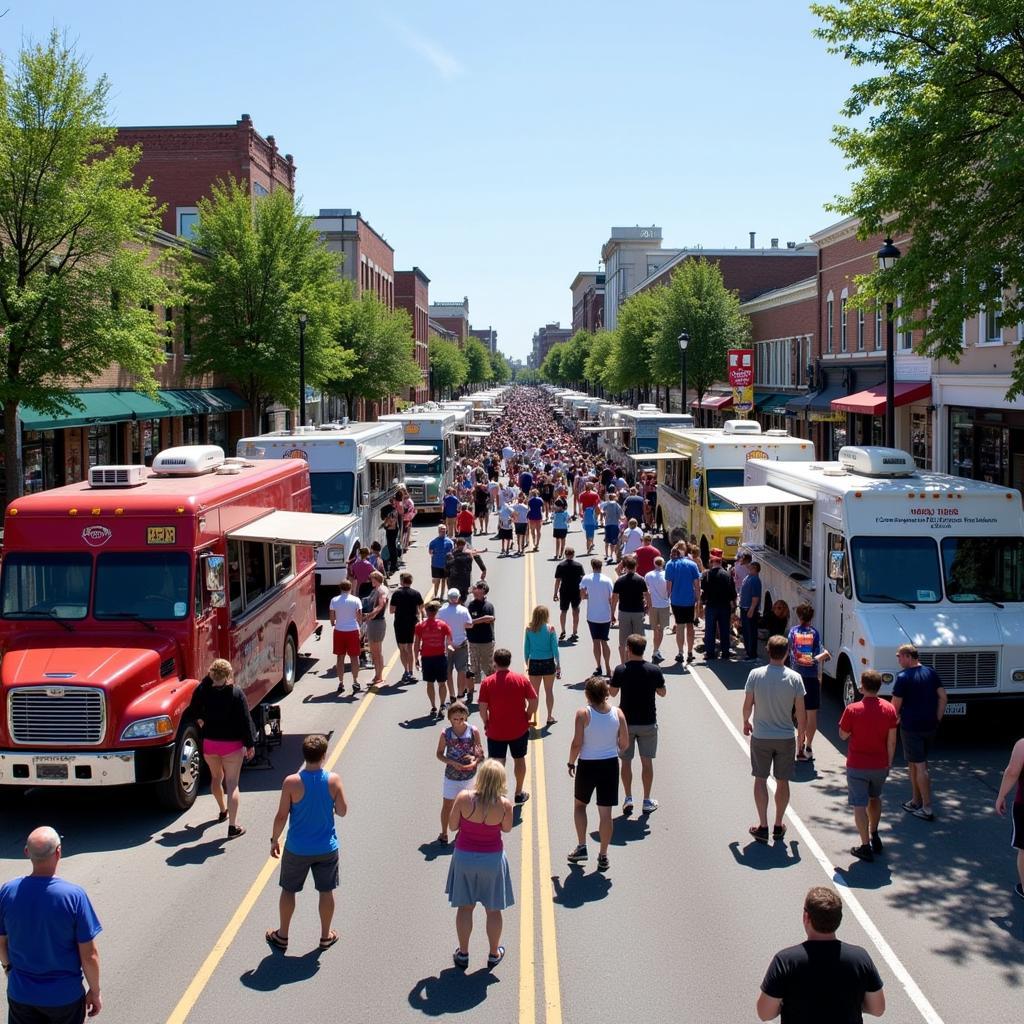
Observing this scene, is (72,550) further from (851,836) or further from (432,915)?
(851,836)

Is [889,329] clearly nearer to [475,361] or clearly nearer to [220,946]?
[220,946]

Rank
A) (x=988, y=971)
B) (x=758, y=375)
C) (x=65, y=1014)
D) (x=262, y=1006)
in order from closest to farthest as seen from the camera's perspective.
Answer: (x=65, y=1014) < (x=262, y=1006) < (x=988, y=971) < (x=758, y=375)

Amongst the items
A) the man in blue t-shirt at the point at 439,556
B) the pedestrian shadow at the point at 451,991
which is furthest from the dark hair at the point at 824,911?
the man in blue t-shirt at the point at 439,556

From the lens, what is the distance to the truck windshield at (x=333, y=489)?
80.9 feet

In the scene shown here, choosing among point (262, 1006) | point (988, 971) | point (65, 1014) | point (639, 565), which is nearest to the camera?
point (65, 1014)

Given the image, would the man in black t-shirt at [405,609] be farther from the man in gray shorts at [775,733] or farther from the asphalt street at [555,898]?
the man in gray shorts at [775,733]

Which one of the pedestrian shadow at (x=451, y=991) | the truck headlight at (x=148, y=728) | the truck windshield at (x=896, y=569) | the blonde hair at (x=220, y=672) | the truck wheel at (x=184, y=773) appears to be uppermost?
the truck windshield at (x=896, y=569)

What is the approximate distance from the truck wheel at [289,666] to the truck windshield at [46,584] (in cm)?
454

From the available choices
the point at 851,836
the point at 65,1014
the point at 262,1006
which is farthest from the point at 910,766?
the point at 65,1014

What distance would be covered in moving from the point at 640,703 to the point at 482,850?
353 cm

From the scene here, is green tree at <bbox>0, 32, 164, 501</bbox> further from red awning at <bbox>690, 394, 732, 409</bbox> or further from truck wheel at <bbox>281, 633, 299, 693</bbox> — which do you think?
red awning at <bbox>690, 394, 732, 409</bbox>

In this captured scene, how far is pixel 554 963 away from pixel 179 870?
12.1ft

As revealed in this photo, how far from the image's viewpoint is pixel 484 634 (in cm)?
1511

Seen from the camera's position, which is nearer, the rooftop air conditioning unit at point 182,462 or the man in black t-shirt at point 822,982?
the man in black t-shirt at point 822,982
